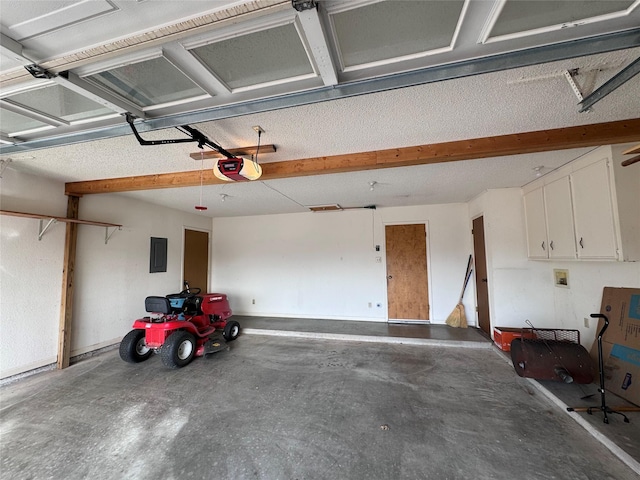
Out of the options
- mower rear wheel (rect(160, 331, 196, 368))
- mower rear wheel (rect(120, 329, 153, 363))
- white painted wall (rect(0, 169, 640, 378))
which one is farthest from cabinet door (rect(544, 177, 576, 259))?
mower rear wheel (rect(120, 329, 153, 363))

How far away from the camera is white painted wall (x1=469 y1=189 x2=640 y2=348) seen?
3.32m

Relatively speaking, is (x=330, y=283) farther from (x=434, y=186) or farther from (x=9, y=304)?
(x=9, y=304)

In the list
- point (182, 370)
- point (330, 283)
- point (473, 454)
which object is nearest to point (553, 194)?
point (473, 454)

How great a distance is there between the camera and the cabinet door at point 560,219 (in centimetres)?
280

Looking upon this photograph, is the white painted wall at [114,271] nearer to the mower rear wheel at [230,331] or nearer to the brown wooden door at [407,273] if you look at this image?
the mower rear wheel at [230,331]

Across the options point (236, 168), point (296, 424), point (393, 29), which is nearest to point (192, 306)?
point (296, 424)

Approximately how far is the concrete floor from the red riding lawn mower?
0.19 m

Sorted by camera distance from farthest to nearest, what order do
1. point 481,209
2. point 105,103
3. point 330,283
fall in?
point 330,283
point 481,209
point 105,103

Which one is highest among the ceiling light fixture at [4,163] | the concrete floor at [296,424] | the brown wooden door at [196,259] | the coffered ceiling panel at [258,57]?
the ceiling light fixture at [4,163]

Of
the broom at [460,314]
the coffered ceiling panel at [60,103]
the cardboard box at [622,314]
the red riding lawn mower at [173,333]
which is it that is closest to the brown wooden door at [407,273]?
the broom at [460,314]

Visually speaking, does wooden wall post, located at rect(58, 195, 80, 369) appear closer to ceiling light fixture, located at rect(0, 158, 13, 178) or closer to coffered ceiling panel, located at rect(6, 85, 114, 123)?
ceiling light fixture, located at rect(0, 158, 13, 178)

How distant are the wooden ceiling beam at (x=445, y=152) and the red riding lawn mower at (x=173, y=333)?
167 centimetres

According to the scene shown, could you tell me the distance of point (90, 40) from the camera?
1181mm

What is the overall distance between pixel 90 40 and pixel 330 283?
5.00m
